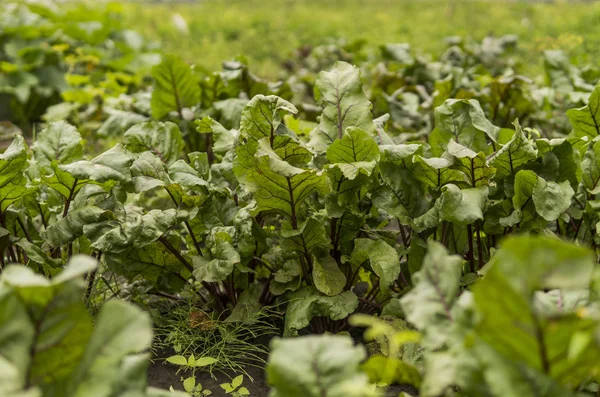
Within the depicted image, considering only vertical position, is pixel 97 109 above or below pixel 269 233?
below

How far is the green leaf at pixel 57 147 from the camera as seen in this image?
235 centimetres

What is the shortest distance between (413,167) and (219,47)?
588cm

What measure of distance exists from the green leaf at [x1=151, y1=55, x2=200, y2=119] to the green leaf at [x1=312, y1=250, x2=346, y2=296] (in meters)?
1.29

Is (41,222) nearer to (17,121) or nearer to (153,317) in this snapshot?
(153,317)

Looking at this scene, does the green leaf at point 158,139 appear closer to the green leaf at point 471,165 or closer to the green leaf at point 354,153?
the green leaf at point 354,153

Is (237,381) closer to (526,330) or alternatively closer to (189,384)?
(189,384)

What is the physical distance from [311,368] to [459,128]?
127cm

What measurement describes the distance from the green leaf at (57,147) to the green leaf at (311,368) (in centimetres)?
140

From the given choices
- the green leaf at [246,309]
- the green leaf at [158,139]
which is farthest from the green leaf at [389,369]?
the green leaf at [158,139]

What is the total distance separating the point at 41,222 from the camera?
2.55 metres

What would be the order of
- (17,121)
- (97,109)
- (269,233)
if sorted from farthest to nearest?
1. (17,121)
2. (97,109)
3. (269,233)

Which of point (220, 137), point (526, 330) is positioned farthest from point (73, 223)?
point (526, 330)

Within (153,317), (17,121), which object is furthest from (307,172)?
(17,121)

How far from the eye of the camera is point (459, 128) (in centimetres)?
225
